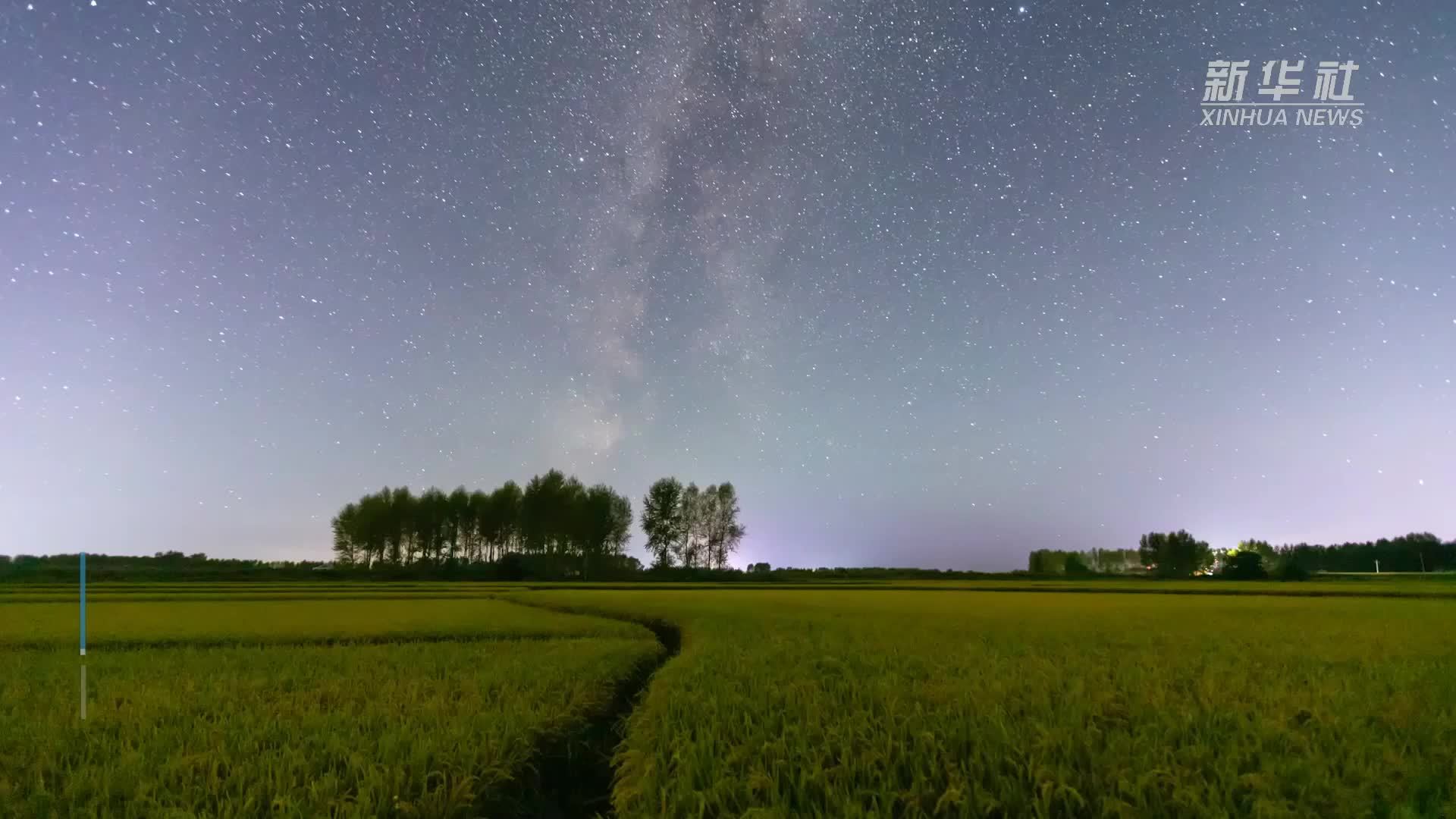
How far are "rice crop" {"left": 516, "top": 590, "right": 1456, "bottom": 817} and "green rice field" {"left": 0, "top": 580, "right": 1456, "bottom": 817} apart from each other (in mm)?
32

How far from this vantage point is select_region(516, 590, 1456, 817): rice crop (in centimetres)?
449

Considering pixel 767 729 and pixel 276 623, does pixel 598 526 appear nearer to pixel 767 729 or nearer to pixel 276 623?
pixel 276 623

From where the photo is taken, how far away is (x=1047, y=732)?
18.3ft

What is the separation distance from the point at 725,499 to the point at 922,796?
109m

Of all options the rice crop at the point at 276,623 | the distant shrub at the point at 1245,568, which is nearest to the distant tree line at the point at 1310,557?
the distant shrub at the point at 1245,568

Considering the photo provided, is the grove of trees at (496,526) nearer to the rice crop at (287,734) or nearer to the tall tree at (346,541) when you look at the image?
the tall tree at (346,541)

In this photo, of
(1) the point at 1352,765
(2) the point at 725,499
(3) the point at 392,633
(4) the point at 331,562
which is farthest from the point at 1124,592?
(4) the point at 331,562

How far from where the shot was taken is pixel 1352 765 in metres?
4.78

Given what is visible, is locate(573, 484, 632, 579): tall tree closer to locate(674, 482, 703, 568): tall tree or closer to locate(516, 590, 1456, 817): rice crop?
locate(674, 482, 703, 568): tall tree

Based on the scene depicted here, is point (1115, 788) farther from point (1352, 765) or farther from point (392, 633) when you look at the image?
point (392, 633)

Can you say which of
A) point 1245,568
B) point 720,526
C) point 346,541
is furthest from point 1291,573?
point 346,541

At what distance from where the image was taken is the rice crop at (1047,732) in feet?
14.7

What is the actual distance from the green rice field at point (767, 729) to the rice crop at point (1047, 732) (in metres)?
0.03

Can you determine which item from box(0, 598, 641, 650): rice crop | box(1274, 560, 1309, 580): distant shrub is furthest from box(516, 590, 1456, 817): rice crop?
box(1274, 560, 1309, 580): distant shrub
